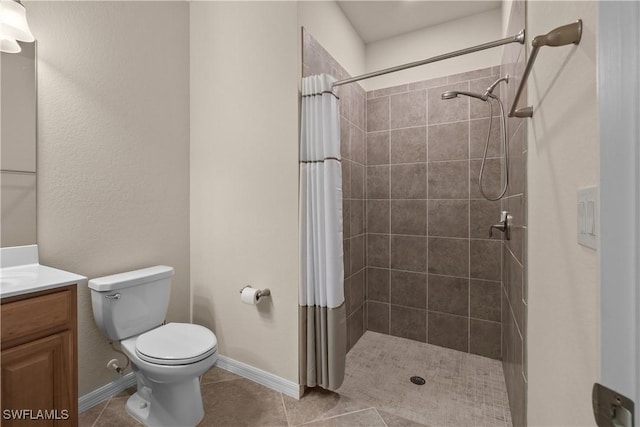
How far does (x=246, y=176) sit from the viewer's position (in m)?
2.02

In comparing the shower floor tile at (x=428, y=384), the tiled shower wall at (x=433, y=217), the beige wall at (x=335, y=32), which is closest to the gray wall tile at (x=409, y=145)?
the tiled shower wall at (x=433, y=217)

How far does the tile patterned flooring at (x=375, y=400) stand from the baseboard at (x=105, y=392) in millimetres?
38

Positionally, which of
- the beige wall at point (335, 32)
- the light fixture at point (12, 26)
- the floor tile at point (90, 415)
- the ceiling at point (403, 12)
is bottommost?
the floor tile at point (90, 415)

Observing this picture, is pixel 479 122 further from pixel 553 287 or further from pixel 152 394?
pixel 152 394

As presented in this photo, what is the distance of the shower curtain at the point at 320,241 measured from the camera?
1721 millimetres

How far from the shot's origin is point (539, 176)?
Result: 101cm

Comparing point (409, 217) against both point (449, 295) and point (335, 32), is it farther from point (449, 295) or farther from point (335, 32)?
point (335, 32)

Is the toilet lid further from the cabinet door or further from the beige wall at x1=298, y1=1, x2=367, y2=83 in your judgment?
the beige wall at x1=298, y1=1, x2=367, y2=83

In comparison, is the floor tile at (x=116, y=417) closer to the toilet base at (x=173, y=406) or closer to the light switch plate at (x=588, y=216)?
the toilet base at (x=173, y=406)

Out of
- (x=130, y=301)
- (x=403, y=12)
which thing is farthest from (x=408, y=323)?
(x=403, y=12)

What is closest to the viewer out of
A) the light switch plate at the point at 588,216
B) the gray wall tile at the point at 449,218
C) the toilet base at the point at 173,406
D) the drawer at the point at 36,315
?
the light switch plate at the point at 588,216

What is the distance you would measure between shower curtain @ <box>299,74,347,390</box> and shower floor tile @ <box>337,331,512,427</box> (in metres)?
0.34

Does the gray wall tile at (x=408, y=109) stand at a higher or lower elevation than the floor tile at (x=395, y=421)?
higher

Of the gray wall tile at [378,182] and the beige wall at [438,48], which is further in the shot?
the gray wall tile at [378,182]
